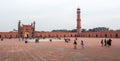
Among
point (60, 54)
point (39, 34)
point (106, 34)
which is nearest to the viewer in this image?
point (60, 54)

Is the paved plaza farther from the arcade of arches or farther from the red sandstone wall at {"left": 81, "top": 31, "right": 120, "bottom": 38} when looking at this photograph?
the arcade of arches

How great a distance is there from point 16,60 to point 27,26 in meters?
67.3

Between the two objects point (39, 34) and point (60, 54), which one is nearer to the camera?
point (60, 54)

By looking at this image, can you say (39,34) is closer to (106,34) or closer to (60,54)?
(106,34)

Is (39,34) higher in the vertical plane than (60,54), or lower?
higher

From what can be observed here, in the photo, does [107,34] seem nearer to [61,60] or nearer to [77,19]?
[77,19]

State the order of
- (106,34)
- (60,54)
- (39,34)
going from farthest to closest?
(39,34) → (106,34) → (60,54)

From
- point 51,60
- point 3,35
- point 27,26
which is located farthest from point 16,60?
point 3,35

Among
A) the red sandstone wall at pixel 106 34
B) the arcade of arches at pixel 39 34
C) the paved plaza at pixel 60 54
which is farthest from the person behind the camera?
the arcade of arches at pixel 39 34

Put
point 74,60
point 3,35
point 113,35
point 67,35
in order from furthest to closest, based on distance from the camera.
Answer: point 67,35 → point 3,35 → point 113,35 → point 74,60

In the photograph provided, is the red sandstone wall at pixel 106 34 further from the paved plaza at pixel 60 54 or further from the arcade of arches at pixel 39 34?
the paved plaza at pixel 60 54

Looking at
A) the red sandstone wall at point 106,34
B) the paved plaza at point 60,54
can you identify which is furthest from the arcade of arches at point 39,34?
the paved plaza at point 60,54

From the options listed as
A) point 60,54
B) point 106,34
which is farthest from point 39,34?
point 60,54

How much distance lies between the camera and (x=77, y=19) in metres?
90.9
